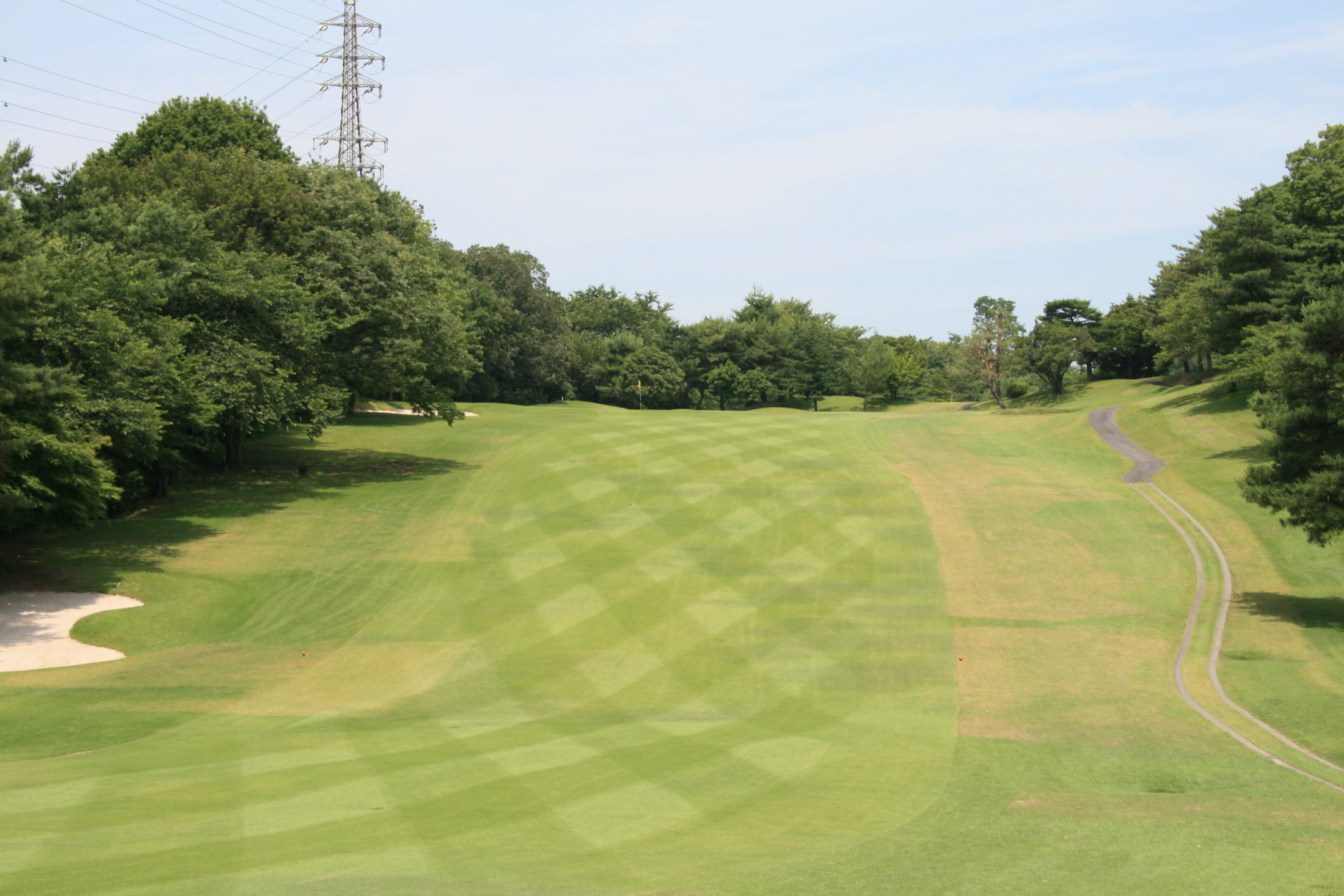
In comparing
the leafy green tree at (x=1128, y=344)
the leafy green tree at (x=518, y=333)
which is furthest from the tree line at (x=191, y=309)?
the leafy green tree at (x=1128, y=344)

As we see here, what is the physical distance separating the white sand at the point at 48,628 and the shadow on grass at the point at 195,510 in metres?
0.74

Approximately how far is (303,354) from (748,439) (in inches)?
893

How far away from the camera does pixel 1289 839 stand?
1111 cm

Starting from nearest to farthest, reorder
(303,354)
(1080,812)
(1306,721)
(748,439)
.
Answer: (1080,812) < (1306,721) < (303,354) < (748,439)

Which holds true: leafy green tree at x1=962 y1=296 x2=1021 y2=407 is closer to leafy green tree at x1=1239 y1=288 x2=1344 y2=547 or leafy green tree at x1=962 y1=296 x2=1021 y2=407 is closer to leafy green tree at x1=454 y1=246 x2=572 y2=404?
leafy green tree at x1=454 y1=246 x2=572 y2=404

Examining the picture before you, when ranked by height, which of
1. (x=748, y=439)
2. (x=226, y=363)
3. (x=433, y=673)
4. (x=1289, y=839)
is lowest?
(x=433, y=673)

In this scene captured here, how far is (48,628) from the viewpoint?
80.8 feet

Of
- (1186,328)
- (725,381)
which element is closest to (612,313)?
(725,381)

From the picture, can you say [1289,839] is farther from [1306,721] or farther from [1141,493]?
[1141,493]

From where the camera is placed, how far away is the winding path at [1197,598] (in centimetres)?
1706

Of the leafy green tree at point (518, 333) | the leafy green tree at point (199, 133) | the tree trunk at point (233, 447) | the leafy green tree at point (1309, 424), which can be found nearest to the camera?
the leafy green tree at point (1309, 424)

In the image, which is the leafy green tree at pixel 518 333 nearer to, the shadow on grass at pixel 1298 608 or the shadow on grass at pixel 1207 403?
the shadow on grass at pixel 1207 403

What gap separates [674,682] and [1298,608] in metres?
19.2

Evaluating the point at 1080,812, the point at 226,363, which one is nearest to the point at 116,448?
the point at 226,363
